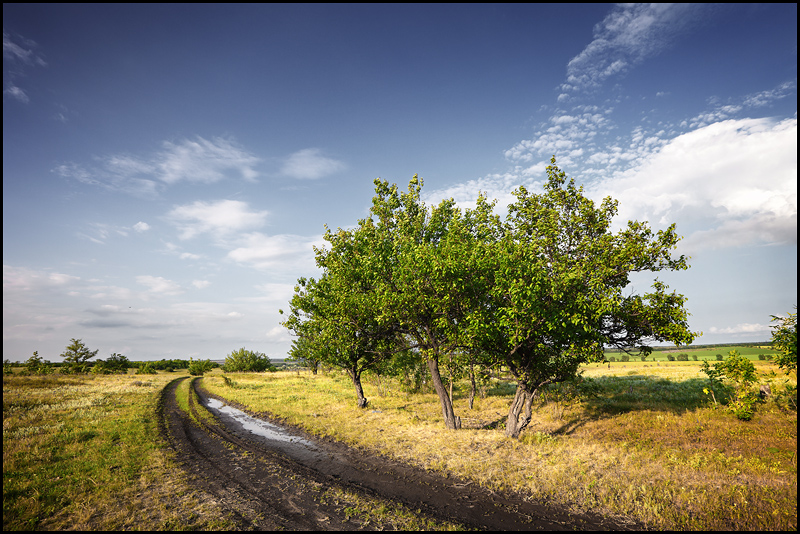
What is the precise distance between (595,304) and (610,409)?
1477 cm

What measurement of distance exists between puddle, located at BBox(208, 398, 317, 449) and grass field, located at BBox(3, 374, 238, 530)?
5.03 meters

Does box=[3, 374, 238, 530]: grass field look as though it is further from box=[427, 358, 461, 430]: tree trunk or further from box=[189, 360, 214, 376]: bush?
box=[189, 360, 214, 376]: bush

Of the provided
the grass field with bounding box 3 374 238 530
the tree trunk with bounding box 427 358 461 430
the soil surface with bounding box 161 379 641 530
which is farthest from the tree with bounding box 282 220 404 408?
the grass field with bounding box 3 374 238 530

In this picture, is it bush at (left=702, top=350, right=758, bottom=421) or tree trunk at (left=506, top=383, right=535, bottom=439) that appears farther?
bush at (left=702, top=350, right=758, bottom=421)

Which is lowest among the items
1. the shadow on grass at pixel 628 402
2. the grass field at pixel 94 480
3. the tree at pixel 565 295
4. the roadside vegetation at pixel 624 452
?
the shadow on grass at pixel 628 402

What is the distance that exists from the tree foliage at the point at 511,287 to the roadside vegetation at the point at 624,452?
10.1 feet

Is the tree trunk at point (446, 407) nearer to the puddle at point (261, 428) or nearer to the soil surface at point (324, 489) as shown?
the soil surface at point (324, 489)

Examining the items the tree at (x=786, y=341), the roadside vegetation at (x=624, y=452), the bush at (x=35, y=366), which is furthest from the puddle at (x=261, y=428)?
the bush at (x=35, y=366)

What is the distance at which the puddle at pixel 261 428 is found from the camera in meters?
17.7

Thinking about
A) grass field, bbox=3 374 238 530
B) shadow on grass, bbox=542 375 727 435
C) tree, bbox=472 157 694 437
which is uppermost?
tree, bbox=472 157 694 437

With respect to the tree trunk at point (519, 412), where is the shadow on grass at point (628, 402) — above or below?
below

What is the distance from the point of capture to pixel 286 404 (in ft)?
93.6

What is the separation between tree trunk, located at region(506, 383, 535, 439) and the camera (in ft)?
55.2

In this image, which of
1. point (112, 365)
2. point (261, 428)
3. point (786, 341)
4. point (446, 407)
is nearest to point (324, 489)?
point (446, 407)
